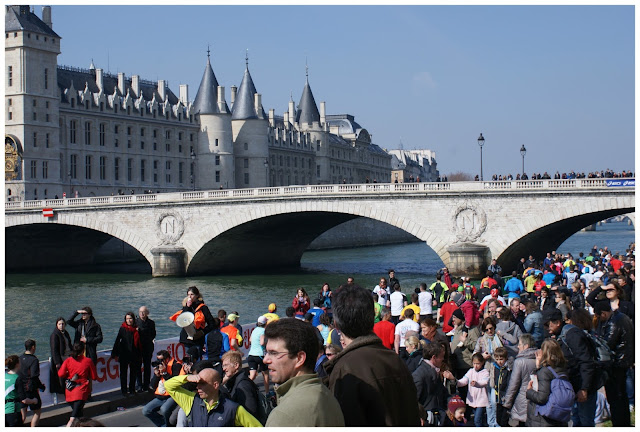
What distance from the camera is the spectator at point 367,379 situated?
485 centimetres

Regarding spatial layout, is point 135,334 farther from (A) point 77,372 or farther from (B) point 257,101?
(B) point 257,101

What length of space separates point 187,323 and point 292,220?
35966 mm

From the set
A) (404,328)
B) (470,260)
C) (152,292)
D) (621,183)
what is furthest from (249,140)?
(404,328)

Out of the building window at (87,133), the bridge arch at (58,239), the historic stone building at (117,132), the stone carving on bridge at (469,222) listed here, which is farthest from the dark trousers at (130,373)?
the building window at (87,133)

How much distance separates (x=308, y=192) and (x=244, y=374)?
3589cm

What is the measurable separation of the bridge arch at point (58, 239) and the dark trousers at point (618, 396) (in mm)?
39532

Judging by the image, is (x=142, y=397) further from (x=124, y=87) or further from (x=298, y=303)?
(x=124, y=87)

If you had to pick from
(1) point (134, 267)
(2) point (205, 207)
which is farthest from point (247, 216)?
(1) point (134, 267)

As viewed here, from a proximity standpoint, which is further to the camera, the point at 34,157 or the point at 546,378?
the point at 34,157

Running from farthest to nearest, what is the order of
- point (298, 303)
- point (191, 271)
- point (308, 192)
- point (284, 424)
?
point (191, 271) < point (308, 192) < point (298, 303) < point (284, 424)

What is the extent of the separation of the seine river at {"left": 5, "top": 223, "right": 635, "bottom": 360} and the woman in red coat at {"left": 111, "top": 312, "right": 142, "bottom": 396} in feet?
34.5

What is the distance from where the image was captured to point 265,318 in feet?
41.6

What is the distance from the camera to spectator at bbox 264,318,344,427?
14.5 ft

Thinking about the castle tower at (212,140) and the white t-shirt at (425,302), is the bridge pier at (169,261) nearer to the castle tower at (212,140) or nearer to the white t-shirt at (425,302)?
the white t-shirt at (425,302)
